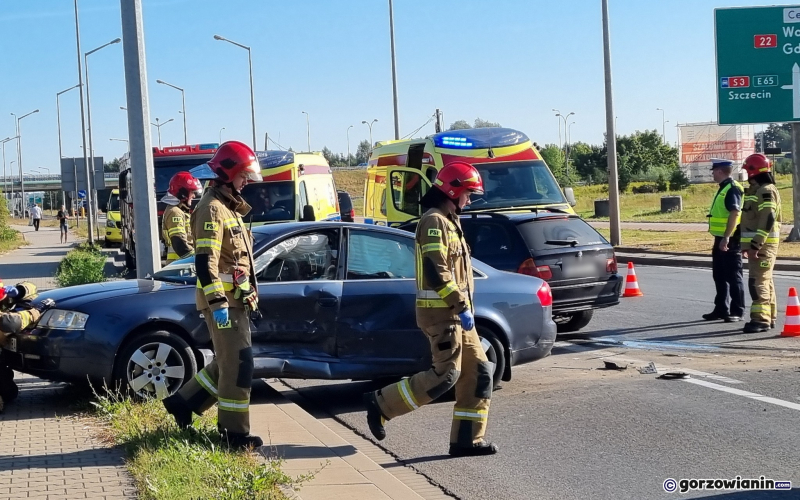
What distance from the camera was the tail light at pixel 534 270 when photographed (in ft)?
37.4

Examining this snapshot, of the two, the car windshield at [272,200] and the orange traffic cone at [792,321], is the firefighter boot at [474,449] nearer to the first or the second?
the orange traffic cone at [792,321]

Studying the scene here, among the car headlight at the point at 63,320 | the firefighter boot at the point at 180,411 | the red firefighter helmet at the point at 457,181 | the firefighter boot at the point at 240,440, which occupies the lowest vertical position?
the firefighter boot at the point at 240,440

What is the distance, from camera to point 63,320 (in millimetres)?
7945

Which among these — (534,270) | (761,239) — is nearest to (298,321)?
(534,270)

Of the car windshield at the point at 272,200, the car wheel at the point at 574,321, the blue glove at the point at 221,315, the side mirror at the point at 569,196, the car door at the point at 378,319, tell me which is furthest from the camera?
the car windshield at the point at 272,200

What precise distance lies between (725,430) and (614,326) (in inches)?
232

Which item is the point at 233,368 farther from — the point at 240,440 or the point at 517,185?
the point at 517,185

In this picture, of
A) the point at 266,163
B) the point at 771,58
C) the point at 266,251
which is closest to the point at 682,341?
the point at 266,251

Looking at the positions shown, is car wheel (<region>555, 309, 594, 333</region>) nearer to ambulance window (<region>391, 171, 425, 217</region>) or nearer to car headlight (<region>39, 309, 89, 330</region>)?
ambulance window (<region>391, 171, 425, 217</region>)

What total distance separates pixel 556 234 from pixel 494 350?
139 inches

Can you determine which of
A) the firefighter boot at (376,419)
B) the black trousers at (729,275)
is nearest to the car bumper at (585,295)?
the black trousers at (729,275)

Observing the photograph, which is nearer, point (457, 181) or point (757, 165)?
point (457, 181)

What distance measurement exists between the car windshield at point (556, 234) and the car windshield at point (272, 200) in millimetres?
7165

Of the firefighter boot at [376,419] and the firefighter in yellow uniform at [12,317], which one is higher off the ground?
the firefighter in yellow uniform at [12,317]
